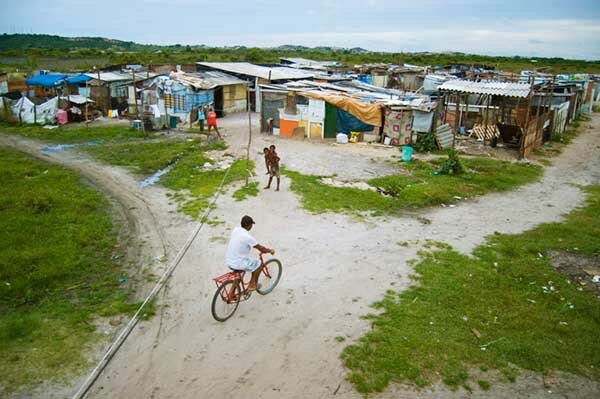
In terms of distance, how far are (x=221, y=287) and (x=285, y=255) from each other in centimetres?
266

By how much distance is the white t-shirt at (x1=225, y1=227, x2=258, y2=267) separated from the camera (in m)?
6.71

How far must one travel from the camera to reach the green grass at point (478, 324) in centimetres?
588

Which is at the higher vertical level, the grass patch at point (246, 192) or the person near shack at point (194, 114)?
the person near shack at point (194, 114)

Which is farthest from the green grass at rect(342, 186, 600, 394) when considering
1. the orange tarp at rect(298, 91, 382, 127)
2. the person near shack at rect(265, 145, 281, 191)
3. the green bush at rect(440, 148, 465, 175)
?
the orange tarp at rect(298, 91, 382, 127)

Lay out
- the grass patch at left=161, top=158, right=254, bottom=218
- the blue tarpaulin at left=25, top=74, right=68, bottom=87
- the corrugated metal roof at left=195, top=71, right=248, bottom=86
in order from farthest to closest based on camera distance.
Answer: the blue tarpaulin at left=25, top=74, right=68, bottom=87 → the corrugated metal roof at left=195, top=71, right=248, bottom=86 → the grass patch at left=161, top=158, right=254, bottom=218

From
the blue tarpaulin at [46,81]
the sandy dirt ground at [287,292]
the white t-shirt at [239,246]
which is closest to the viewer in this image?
the sandy dirt ground at [287,292]

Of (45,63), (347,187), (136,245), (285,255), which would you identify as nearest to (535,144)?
(347,187)

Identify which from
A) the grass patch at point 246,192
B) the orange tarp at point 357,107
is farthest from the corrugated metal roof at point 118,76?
the grass patch at point 246,192

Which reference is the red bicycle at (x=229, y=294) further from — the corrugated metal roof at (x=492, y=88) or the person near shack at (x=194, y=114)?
the person near shack at (x=194, y=114)

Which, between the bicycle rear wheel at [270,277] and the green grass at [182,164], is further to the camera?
the green grass at [182,164]

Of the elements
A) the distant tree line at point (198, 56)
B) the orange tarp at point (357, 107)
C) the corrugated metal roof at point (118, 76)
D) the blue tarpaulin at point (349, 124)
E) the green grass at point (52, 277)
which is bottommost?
the green grass at point (52, 277)

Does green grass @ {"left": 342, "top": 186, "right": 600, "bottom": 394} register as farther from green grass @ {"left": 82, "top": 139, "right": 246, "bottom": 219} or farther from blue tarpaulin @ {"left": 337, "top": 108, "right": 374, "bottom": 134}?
blue tarpaulin @ {"left": 337, "top": 108, "right": 374, "bottom": 134}

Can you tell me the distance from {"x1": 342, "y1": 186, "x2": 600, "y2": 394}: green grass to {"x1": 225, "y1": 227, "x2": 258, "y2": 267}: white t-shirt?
2017 mm

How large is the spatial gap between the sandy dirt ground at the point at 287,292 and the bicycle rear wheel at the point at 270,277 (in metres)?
0.16
